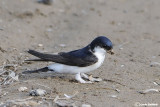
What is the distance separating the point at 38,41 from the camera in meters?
6.07

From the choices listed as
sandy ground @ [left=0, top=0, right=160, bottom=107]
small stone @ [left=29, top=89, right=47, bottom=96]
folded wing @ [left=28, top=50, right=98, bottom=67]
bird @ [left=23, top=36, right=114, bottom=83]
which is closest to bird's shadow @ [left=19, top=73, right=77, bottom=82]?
sandy ground @ [left=0, top=0, right=160, bottom=107]

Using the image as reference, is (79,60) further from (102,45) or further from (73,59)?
(102,45)

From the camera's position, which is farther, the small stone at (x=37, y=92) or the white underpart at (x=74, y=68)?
the white underpart at (x=74, y=68)

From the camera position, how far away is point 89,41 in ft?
20.3

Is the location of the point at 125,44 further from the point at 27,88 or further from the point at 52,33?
the point at 27,88

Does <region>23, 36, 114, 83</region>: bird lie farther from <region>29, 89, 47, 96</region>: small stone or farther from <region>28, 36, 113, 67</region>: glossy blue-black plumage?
<region>29, 89, 47, 96</region>: small stone

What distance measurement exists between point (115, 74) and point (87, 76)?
0.33 meters

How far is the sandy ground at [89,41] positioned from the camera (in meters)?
3.98

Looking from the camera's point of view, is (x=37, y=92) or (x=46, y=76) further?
(x=46, y=76)

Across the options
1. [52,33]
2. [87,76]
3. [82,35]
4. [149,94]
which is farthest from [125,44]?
[149,94]

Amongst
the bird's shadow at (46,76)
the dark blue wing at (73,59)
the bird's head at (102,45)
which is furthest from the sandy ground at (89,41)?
the bird's head at (102,45)

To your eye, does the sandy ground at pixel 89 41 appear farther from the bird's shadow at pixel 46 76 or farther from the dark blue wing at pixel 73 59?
the dark blue wing at pixel 73 59

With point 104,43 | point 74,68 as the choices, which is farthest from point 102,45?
point 74,68

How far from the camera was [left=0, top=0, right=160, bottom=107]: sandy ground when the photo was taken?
13.1ft
